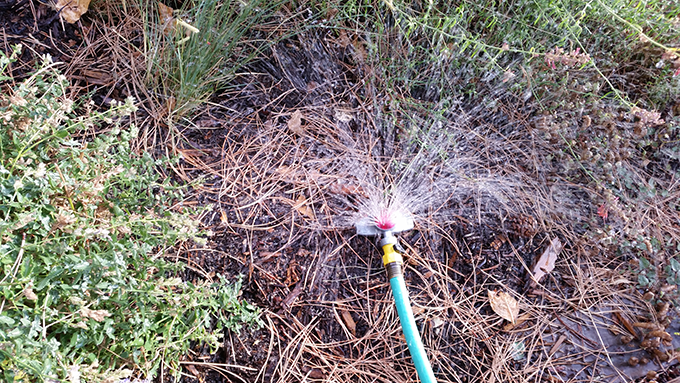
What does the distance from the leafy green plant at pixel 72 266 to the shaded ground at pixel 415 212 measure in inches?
11.5

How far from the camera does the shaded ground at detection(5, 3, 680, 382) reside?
1724 millimetres

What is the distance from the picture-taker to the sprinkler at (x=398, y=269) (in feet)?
5.15

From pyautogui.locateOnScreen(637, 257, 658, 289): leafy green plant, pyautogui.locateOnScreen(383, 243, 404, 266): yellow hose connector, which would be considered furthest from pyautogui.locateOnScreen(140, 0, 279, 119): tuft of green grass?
pyautogui.locateOnScreen(637, 257, 658, 289): leafy green plant

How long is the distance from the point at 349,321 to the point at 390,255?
11.7 inches

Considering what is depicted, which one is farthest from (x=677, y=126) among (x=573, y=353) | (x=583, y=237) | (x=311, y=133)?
(x=311, y=133)

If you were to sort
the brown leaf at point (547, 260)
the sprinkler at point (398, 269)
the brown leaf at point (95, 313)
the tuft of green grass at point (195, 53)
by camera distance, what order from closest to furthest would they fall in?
the brown leaf at point (95, 313) < the sprinkler at point (398, 269) < the tuft of green grass at point (195, 53) < the brown leaf at point (547, 260)

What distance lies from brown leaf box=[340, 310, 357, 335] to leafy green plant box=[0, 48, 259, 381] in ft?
1.34

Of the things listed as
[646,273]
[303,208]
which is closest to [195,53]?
[303,208]

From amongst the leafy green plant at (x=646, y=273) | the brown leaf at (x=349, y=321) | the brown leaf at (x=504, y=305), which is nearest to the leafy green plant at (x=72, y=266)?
the brown leaf at (x=349, y=321)

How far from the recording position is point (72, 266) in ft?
3.82

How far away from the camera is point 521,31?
2.02m

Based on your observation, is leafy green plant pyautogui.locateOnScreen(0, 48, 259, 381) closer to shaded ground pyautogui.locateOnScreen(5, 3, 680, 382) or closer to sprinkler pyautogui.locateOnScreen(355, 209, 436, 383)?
shaded ground pyautogui.locateOnScreen(5, 3, 680, 382)

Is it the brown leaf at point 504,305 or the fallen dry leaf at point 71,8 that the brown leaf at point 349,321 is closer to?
the brown leaf at point 504,305

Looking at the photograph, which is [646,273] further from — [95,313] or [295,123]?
[95,313]
